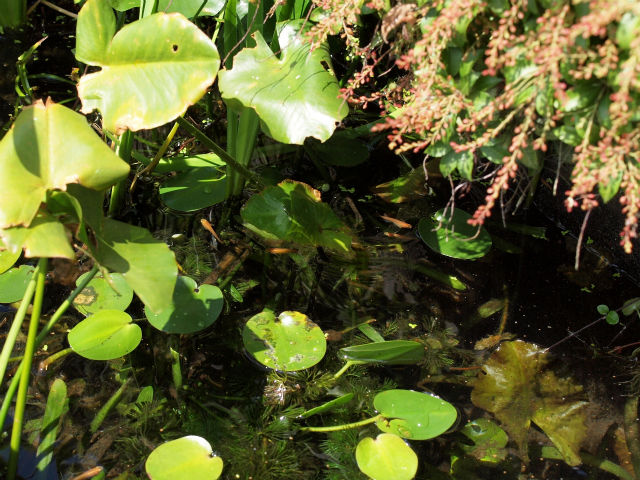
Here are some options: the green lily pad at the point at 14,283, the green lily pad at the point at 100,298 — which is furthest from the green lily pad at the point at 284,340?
the green lily pad at the point at 14,283

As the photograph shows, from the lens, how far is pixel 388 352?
1302 millimetres

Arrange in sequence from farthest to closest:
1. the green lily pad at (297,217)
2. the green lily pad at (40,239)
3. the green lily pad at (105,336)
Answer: the green lily pad at (297,217) → the green lily pad at (105,336) → the green lily pad at (40,239)

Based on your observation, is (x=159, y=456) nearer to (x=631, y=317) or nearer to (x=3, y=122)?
(x=631, y=317)

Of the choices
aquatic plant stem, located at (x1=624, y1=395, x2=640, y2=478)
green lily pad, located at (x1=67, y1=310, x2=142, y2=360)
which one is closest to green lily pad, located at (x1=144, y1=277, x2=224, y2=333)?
green lily pad, located at (x1=67, y1=310, x2=142, y2=360)

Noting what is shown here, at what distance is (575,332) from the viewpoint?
1.50 m

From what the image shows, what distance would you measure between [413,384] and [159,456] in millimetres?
572

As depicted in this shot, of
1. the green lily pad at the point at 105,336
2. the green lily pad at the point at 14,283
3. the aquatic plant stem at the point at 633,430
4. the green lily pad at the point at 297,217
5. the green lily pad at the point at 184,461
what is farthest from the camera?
the green lily pad at the point at 297,217

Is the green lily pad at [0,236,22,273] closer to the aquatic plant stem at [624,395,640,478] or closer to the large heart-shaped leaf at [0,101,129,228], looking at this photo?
the large heart-shaped leaf at [0,101,129,228]

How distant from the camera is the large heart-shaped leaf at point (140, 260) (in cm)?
109

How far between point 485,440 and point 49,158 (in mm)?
1031

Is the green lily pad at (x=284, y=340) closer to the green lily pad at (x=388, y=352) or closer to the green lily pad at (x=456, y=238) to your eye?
the green lily pad at (x=388, y=352)

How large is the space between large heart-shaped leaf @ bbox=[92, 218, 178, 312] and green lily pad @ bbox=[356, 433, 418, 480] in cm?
49

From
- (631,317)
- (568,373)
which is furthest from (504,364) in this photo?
(631,317)

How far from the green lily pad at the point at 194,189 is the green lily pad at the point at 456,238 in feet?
2.04
